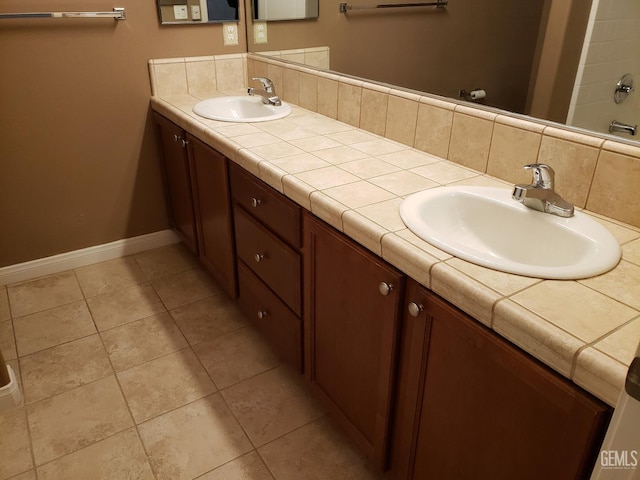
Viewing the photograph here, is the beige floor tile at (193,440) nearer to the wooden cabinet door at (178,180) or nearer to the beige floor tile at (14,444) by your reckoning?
the beige floor tile at (14,444)

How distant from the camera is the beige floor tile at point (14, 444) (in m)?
1.52

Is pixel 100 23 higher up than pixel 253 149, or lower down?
higher up

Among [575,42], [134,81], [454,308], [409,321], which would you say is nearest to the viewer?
[454,308]

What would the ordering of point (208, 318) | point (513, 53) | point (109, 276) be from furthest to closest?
point (109, 276), point (208, 318), point (513, 53)

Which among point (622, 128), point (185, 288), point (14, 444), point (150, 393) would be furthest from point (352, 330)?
point (185, 288)

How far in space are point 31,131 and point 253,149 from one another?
4.08ft

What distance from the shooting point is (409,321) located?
1107 mm

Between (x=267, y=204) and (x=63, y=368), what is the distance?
3.57ft

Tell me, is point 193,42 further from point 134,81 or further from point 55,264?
point 55,264

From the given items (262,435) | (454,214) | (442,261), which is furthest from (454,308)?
(262,435)

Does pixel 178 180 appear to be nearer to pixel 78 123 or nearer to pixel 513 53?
pixel 78 123

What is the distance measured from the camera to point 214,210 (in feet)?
6.93

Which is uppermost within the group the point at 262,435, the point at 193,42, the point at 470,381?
the point at 193,42

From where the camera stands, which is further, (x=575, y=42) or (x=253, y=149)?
(x=253, y=149)
